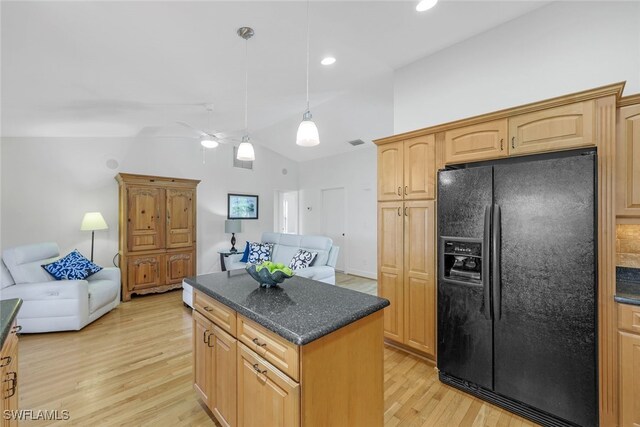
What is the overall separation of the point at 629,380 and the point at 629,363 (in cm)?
10

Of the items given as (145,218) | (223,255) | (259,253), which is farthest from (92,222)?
(259,253)

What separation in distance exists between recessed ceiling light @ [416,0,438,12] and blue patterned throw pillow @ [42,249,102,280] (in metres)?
5.01

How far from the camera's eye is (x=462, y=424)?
1.85 metres

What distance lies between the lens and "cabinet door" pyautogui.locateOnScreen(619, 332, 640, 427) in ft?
5.29

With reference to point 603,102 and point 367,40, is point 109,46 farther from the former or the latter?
point 603,102

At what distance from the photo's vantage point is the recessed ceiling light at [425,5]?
2.04 m

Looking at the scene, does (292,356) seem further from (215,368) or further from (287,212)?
(287,212)

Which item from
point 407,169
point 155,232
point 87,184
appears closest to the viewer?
point 407,169

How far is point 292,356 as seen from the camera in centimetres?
120

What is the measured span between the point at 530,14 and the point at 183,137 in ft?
18.5

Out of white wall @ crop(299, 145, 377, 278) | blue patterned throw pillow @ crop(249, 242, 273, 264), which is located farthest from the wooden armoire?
white wall @ crop(299, 145, 377, 278)

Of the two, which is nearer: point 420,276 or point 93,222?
point 420,276

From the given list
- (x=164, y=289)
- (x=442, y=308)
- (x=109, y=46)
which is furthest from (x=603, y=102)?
(x=164, y=289)

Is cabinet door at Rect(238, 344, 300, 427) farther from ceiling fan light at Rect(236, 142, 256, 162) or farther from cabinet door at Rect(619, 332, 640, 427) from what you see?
cabinet door at Rect(619, 332, 640, 427)
